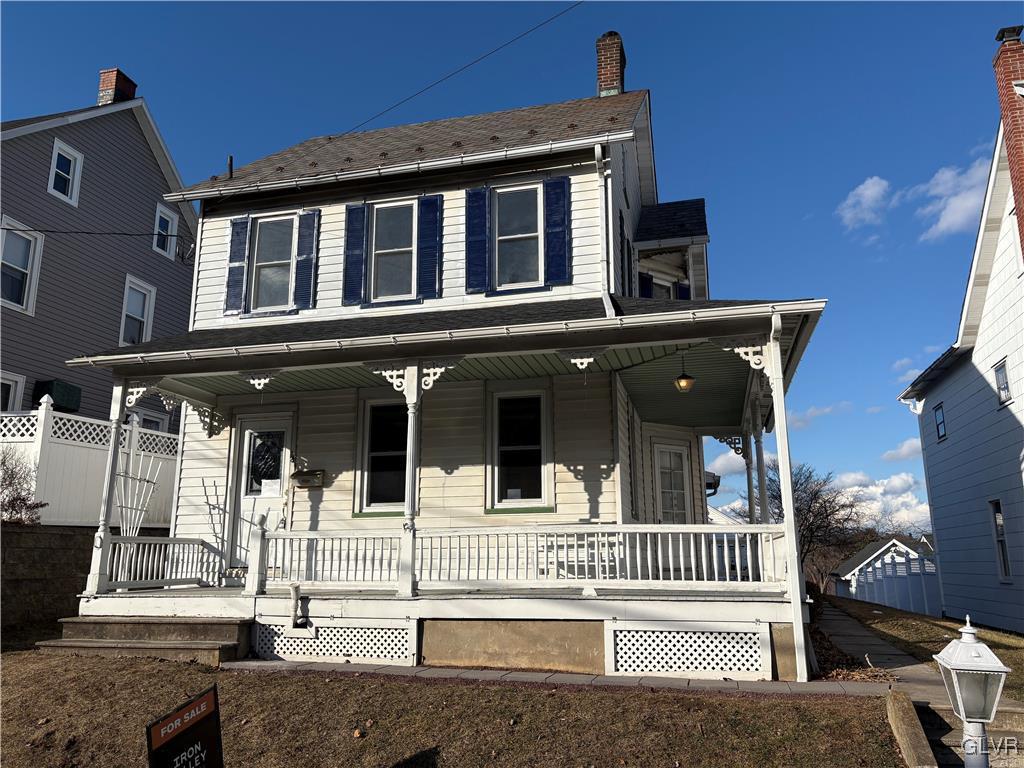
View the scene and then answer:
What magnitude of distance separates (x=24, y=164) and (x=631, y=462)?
13738mm

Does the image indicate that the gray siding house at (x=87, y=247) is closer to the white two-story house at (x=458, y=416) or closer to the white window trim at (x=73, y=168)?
the white window trim at (x=73, y=168)

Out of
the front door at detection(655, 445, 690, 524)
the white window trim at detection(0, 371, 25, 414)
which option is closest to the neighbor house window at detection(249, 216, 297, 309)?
the white window trim at detection(0, 371, 25, 414)

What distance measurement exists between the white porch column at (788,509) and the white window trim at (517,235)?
3727mm

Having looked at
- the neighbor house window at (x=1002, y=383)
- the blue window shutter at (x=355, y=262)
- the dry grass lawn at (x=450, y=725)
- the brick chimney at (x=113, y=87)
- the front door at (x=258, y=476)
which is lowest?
the dry grass lawn at (x=450, y=725)

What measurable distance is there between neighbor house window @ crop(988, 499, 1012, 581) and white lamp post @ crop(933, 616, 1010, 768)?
11.2 metres

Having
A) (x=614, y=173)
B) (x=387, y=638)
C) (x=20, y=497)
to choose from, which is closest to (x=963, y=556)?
(x=614, y=173)

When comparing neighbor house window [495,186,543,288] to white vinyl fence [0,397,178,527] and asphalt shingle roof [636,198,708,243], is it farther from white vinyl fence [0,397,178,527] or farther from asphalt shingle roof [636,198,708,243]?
white vinyl fence [0,397,178,527]

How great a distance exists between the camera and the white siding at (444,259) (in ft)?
35.1

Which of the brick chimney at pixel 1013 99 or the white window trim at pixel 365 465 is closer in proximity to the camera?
the white window trim at pixel 365 465

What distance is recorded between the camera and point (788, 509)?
25.2 ft

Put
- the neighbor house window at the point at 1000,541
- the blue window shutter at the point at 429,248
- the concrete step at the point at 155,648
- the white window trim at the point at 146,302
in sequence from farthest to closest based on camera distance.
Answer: the white window trim at the point at 146,302 → the neighbor house window at the point at 1000,541 → the blue window shutter at the point at 429,248 → the concrete step at the point at 155,648

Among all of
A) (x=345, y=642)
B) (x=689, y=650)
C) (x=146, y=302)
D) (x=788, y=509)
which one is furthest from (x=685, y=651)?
(x=146, y=302)

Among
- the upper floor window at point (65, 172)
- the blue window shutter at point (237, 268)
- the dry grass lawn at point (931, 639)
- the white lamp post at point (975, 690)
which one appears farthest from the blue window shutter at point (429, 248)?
the upper floor window at point (65, 172)

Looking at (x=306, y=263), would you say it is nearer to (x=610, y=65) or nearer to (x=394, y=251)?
(x=394, y=251)
